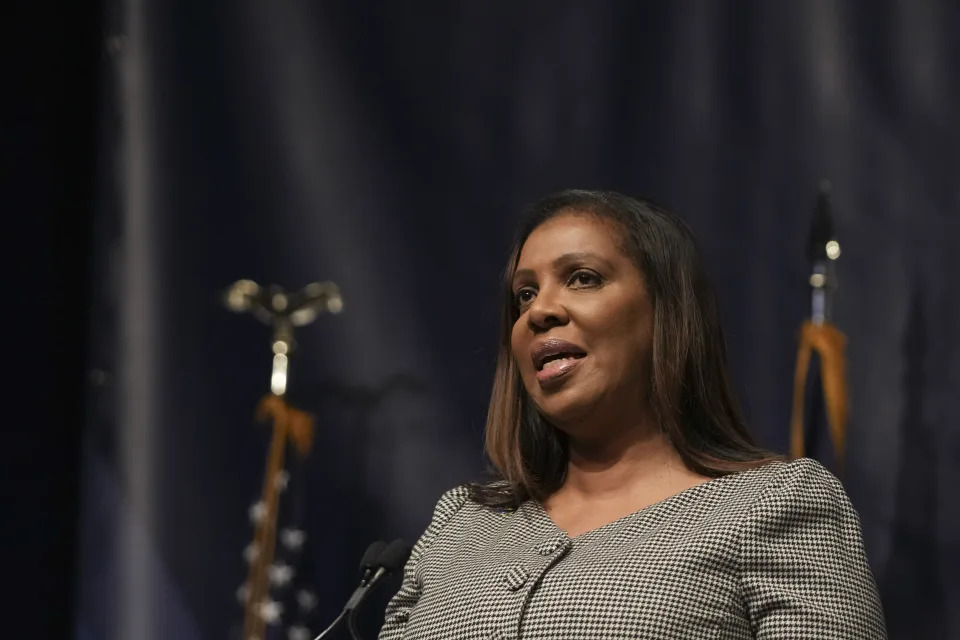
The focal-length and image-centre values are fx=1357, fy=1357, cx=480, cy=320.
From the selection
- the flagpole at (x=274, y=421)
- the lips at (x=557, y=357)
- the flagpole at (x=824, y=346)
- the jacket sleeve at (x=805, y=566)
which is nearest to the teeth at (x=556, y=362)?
the lips at (x=557, y=357)

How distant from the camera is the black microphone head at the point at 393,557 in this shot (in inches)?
80.2

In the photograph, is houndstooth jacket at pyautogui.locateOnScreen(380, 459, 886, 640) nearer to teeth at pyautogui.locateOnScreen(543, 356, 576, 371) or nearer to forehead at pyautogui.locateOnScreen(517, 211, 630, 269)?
teeth at pyautogui.locateOnScreen(543, 356, 576, 371)

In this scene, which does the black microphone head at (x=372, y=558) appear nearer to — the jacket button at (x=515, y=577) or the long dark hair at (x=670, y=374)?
the long dark hair at (x=670, y=374)

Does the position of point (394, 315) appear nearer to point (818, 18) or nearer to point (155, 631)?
point (155, 631)

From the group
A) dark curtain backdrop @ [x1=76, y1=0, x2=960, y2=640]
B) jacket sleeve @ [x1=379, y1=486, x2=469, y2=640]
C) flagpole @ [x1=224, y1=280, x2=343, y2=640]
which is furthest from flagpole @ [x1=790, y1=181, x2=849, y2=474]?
flagpole @ [x1=224, y1=280, x2=343, y2=640]

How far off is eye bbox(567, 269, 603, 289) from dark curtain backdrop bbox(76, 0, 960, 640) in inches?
26.0

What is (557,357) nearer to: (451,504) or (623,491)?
(623,491)

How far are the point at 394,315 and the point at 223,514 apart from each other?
562 millimetres

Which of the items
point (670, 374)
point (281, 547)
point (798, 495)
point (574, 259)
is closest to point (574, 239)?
point (574, 259)

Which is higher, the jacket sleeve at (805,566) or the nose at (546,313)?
the nose at (546,313)

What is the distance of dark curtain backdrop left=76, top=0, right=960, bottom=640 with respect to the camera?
95.3 inches

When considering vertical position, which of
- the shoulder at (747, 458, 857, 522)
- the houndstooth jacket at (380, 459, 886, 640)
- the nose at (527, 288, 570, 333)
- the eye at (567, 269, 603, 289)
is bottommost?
the houndstooth jacket at (380, 459, 886, 640)

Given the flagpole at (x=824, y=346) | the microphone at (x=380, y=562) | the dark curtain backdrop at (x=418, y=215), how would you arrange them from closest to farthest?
1. the microphone at (x=380, y=562)
2. the flagpole at (x=824, y=346)
3. the dark curtain backdrop at (x=418, y=215)

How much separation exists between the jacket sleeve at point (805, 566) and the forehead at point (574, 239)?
0.42 metres
